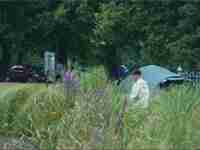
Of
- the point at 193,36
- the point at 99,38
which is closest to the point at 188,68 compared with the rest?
the point at 193,36

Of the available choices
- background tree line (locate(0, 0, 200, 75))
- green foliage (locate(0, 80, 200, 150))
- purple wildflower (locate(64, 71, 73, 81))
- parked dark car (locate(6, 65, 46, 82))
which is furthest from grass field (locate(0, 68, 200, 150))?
parked dark car (locate(6, 65, 46, 82))

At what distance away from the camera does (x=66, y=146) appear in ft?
20.1

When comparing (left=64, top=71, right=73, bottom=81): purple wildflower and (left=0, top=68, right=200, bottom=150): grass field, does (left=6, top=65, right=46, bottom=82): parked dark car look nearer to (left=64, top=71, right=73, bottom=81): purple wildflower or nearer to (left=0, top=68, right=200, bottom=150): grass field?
(left=64, top=71, right=73, bottom=81): purple wildflower

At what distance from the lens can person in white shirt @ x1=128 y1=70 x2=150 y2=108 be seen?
8181mm

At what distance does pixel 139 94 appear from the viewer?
9703 millimetres

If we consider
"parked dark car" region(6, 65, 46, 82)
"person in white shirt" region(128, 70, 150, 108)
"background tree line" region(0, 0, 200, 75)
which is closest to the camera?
"person in white shirt" region(128, 70, 150, 108)

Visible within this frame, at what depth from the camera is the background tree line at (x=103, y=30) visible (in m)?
23.0

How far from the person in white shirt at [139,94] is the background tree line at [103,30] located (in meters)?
11.9

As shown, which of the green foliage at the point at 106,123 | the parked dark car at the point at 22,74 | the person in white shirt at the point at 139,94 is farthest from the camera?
the parked dark car at the point at 22,74

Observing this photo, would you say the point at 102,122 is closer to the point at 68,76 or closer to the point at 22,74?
the point at 68,76

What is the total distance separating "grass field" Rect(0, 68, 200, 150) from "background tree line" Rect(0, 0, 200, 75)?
46.5ft

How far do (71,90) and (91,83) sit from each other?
75 centimetres

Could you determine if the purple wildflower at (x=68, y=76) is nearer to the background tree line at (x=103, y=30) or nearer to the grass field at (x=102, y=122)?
the grass field at (x=102, y=122)

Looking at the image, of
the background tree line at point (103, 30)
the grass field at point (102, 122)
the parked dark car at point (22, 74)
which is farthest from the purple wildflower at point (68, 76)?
the parked dark car at point (22, 74)
